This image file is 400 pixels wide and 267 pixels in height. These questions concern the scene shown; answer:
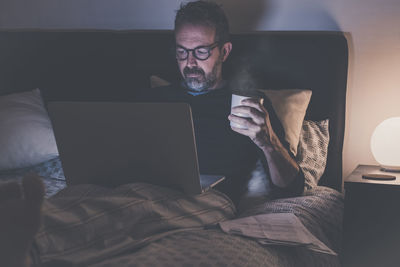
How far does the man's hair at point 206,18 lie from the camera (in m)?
2.08

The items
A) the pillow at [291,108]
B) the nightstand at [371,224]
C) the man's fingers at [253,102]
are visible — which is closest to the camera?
the man's fingers at [253,102]

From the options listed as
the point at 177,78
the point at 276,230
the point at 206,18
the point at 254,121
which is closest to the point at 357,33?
the point at 206,18

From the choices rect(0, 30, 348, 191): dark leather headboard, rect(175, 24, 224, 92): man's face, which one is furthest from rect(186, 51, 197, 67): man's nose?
rect(0, 30, 348, 191): dark leather headboard

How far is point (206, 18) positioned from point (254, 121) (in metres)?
0.70

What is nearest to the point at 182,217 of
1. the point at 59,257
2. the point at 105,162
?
the point at 105,162

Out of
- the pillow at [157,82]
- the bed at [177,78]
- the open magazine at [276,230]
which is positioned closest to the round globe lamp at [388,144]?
the bed at [177,78]

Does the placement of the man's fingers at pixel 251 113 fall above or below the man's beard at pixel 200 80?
below

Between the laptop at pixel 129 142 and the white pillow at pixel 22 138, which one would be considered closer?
the laptop at pixel 129 142

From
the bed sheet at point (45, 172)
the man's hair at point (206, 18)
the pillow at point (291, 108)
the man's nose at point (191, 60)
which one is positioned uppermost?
the man's hair at point (206, 18)

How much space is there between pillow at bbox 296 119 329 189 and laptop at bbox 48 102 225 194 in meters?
0.59

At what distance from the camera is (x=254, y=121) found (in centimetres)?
157

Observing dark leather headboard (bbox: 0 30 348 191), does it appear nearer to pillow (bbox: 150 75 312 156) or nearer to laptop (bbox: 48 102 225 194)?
pillow (bbox: 150 75 312 156)

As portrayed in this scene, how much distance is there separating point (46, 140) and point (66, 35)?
25.9 inches

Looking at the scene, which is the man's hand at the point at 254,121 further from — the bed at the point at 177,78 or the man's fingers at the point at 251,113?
the bed at the point at 177,78
